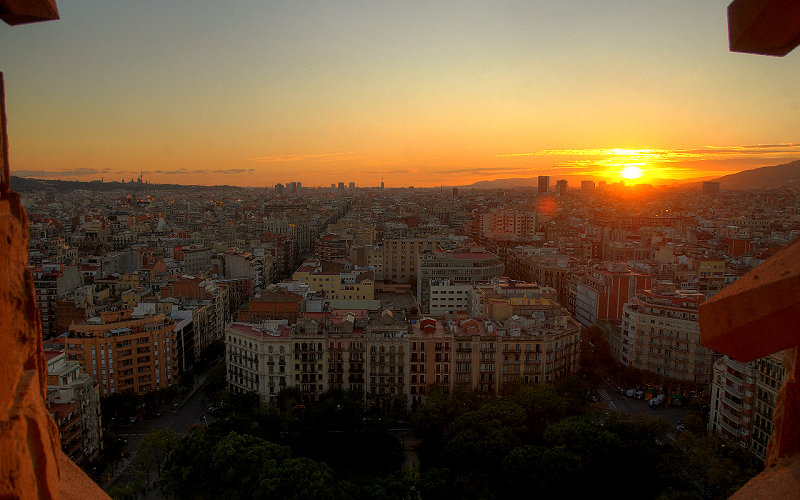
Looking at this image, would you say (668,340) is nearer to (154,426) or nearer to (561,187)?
(154,426)

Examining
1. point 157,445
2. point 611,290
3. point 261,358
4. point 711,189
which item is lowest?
point 157,445

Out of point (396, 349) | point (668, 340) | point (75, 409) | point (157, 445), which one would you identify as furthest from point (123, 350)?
point (668, 340)

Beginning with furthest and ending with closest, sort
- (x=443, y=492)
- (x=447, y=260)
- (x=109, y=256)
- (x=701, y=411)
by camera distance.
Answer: (x=109, y=256) → (x=447, y=260) → (x=701, y=411) → (x=443, y=492)

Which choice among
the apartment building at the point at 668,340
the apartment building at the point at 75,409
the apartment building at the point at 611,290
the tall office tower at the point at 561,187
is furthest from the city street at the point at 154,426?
the tall office tower at the point at 561,187

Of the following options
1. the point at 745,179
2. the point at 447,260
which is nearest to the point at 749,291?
the point at 447,260

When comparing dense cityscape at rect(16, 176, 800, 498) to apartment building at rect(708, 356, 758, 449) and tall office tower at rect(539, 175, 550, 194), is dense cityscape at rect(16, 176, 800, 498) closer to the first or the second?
apartment building at rect(708, 356, 758, 449)

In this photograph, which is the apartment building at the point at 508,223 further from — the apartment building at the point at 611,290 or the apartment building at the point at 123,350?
the apartment building at the point at 123,350

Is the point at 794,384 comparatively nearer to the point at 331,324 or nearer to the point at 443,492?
Answer: the point at 443,492
